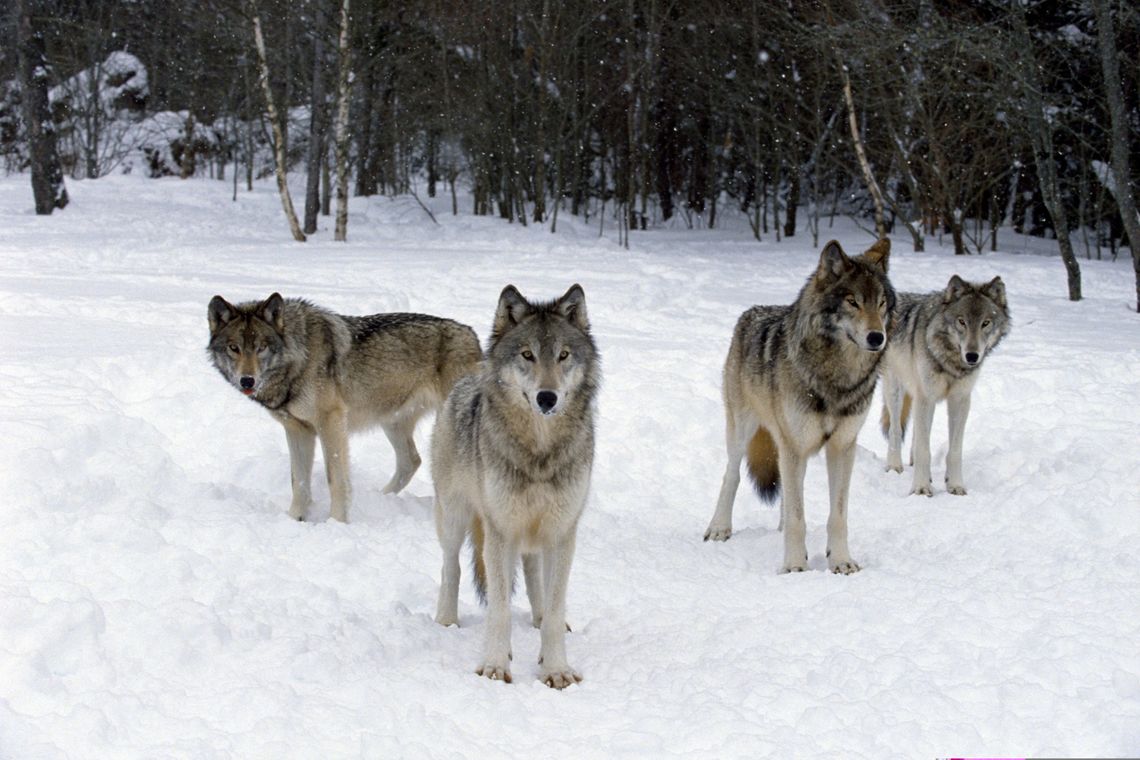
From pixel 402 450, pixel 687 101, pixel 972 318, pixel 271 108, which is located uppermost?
pixel 687 101

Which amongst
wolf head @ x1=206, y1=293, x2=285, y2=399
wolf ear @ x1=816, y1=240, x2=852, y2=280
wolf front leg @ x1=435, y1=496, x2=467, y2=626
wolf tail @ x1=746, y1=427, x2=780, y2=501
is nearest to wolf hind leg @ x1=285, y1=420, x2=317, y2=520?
wolf head @ x1=206, y1=293, x2=285, y2=399

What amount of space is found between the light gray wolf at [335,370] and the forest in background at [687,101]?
1169 centimetres

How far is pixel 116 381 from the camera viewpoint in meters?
8.41

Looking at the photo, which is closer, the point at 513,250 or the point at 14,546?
the point at 14,546

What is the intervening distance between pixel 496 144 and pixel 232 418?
22.2 meters

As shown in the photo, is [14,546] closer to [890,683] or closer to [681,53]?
[890,683]

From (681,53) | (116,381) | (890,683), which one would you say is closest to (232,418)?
(116,381)

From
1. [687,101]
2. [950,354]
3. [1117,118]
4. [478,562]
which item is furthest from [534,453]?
[687,101]

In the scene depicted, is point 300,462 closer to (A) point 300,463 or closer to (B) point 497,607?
(A) point 300,463

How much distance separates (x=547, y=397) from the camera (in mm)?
4242

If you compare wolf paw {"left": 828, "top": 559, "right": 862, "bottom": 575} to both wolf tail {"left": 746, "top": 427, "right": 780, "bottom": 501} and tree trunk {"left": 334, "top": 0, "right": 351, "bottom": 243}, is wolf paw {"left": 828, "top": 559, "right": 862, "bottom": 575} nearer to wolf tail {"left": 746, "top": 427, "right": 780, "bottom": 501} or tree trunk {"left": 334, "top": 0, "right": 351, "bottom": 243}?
wolf tail {"left": 746, "top": 427, "right": 780, "bottom": 501}

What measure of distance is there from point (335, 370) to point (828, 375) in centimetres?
356

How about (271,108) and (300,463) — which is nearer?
(300,463)

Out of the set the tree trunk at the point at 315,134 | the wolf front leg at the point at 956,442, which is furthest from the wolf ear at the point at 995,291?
the tree trunk at the point at 315,134
